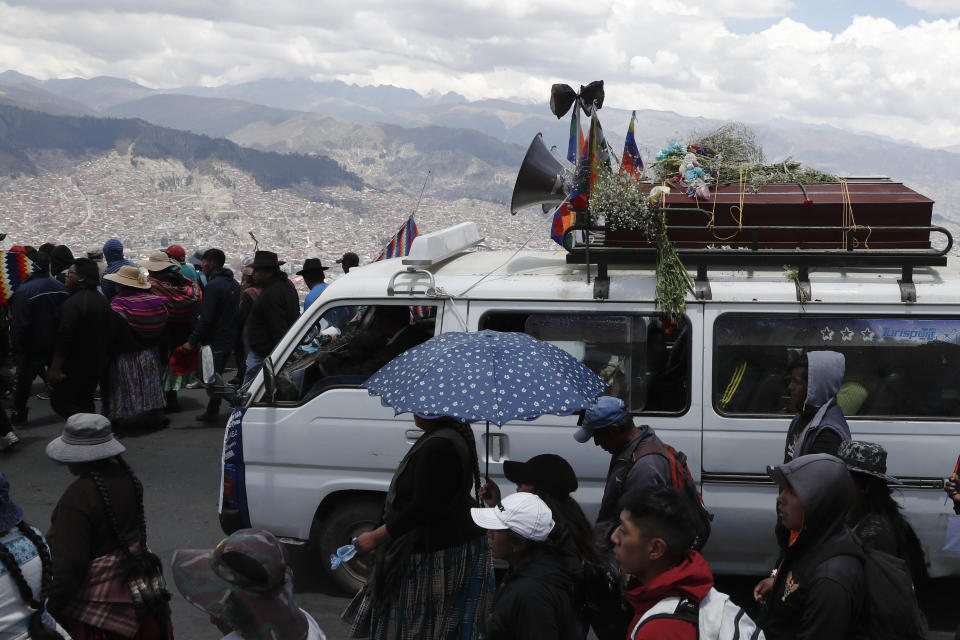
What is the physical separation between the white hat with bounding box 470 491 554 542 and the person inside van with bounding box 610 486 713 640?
400 mm

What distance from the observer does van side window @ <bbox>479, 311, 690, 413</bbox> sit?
5047mm

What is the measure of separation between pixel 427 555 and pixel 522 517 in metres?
0.97

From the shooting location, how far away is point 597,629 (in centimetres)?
340

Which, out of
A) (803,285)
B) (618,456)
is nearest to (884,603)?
(618,456)

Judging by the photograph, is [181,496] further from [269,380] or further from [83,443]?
[83,443]

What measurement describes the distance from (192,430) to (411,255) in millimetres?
5520

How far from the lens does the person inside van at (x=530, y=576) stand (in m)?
2.94

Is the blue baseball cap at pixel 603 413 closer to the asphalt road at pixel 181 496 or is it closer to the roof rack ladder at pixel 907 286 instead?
the roof rack ladder at pixel 907 286

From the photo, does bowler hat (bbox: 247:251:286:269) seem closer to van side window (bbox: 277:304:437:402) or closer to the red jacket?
van side window (bbox: 277:304:437:402)

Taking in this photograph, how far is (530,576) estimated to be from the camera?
3.03 metres

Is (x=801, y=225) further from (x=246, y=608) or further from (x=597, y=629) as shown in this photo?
(x=246, y=608)

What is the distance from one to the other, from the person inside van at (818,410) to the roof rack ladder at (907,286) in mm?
627

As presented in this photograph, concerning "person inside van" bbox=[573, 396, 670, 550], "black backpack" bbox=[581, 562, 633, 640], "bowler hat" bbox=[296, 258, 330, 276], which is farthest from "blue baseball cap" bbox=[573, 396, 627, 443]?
"bowler hat" bbox=[296, 258, 330, 276]

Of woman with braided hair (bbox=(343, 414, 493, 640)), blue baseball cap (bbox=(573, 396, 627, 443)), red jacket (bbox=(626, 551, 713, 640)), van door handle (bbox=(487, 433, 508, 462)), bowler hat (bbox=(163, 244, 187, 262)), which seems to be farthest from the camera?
bowler hat (bbox=(163, 244, 187, 262))
